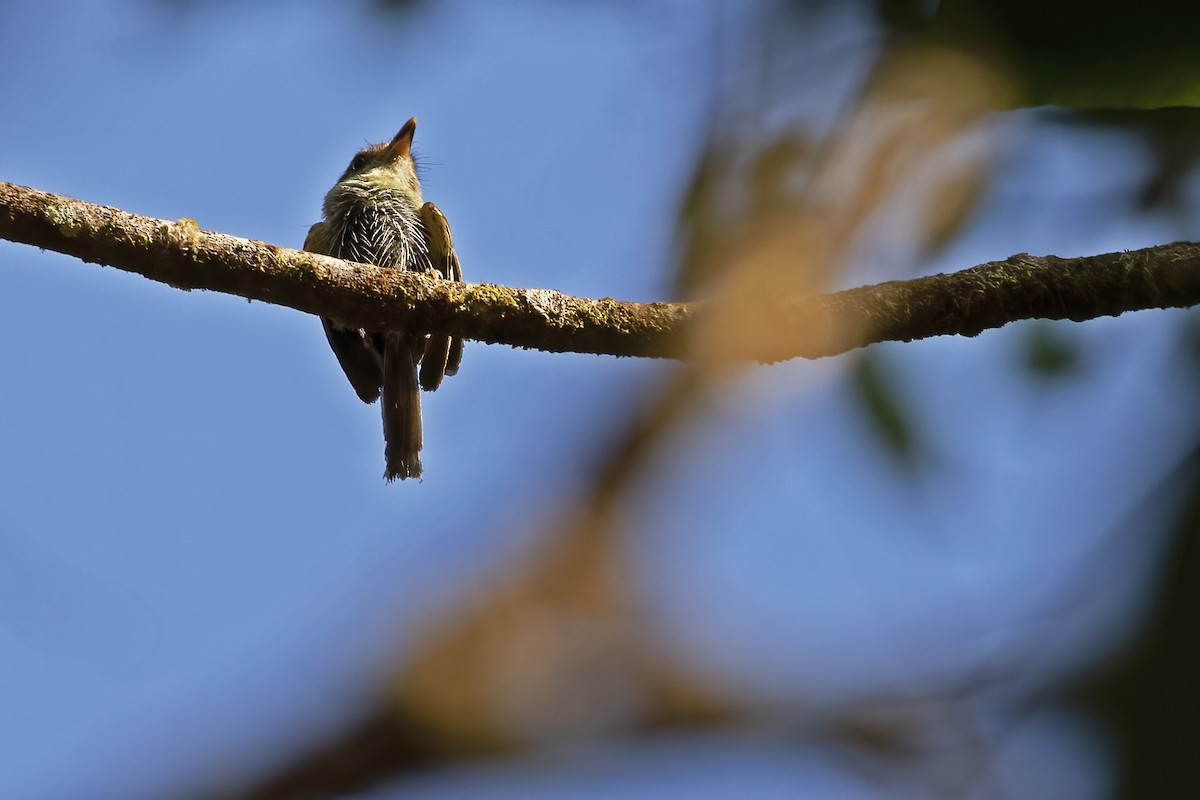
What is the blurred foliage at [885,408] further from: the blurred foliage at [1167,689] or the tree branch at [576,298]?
the blurred foliage at [1167,689]

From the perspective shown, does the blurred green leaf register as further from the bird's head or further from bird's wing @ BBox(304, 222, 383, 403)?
the bird's head

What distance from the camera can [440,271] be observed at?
4945 mm

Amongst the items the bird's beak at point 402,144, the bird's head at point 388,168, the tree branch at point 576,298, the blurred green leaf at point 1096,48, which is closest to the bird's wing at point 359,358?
the bird's head at point 388,168

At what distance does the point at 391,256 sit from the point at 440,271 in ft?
0.93

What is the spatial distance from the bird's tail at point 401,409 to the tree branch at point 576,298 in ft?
4.40

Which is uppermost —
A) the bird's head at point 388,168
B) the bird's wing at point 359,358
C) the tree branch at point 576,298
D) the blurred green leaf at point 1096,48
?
the bird's head at point 388,168

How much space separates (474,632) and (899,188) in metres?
1.48

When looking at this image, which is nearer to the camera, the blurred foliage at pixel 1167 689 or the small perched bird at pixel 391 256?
the blurred foliage at pixel 1167 689

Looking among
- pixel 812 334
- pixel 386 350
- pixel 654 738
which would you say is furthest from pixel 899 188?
pixel 386 350

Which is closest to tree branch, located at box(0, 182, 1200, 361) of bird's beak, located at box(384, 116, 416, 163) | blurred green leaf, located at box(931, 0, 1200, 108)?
blurred green leaf, located at box(931, 0, 1200, 108)

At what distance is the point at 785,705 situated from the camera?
1.89 meters

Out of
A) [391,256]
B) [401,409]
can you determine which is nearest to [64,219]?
[401,409]

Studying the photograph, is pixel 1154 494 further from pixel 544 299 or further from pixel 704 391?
pixel 544 299

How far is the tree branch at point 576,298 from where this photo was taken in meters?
2.63
